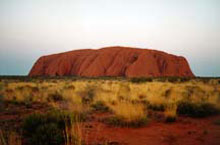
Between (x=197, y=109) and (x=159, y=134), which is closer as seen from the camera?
(x=159, y=134)

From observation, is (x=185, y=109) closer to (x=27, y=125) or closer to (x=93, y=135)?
(x=93, y=135)

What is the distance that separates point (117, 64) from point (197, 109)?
5687 cm

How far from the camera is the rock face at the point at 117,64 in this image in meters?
57.4

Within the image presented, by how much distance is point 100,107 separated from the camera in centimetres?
700

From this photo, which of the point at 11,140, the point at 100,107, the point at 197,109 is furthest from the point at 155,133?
the point at 100,107

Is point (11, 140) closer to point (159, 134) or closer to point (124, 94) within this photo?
point (159, 134)

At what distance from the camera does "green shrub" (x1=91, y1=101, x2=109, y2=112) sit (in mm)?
6816

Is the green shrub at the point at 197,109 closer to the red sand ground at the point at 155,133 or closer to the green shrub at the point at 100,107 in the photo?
the red sand ground at the point at 155,133

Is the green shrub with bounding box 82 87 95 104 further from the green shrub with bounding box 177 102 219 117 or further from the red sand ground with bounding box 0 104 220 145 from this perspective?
the green shrub with bounding box 177 102 219 117

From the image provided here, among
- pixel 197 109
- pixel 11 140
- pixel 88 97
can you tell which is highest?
pixel 11 140

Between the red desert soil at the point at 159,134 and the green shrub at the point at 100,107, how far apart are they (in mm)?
1830

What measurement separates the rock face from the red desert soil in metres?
49.2

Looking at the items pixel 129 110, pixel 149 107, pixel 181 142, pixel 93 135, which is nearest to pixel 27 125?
pixel 93 135

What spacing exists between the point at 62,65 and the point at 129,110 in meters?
67.9
